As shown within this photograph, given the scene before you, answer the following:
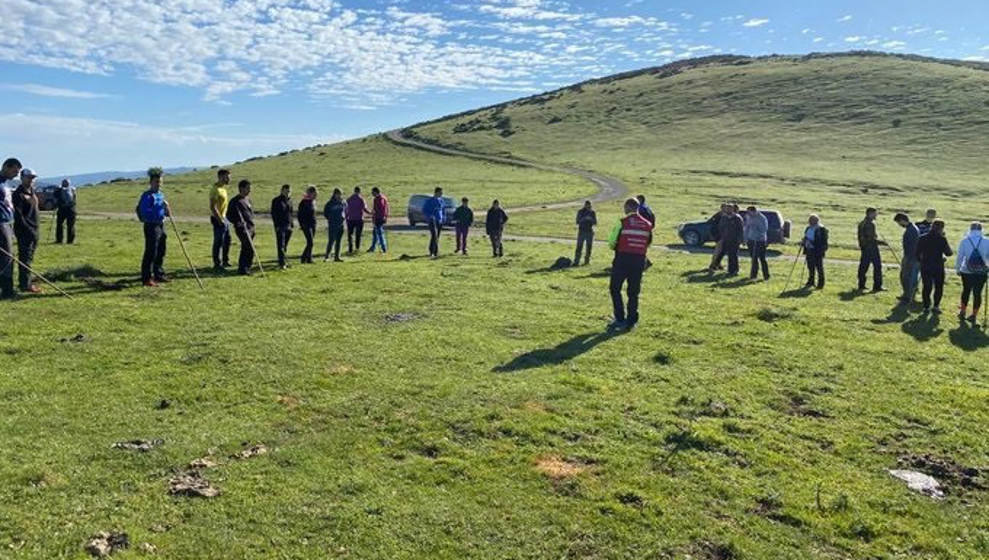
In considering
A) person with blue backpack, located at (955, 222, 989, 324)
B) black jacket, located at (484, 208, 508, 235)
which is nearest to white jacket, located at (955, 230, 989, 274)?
person with blue backpack, located at (955, 222, 989, 324)

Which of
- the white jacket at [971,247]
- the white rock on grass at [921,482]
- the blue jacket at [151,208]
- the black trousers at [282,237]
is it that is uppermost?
the blue jacket at [151,208]

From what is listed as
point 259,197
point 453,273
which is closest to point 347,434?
point 453,273

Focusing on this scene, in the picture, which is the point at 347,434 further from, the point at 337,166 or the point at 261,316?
the point at 337,166

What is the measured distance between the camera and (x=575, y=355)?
45.3 ft

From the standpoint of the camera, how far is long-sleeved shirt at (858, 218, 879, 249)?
22.8 meters

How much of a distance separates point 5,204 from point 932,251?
870 inches

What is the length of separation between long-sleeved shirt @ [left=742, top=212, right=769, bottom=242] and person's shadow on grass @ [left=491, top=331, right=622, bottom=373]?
39.5 feet

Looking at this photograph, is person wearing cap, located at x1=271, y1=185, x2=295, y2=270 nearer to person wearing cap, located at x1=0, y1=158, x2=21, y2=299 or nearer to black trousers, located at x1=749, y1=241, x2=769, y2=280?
person wearing cap, located at x1=0, y1=158, x2=21, y2=299

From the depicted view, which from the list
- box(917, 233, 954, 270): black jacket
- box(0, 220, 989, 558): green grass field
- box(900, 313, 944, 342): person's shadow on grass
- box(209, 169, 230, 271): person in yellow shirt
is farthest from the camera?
box(209, 169, 230, 271): person in yellow shirt

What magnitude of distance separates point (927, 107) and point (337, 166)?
85874mm

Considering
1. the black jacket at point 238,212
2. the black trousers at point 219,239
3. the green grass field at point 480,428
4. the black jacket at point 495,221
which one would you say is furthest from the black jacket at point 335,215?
the green grass field at point 480,428

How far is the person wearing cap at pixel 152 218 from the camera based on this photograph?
1798 cm

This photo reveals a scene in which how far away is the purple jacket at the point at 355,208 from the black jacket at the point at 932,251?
59.2 ft

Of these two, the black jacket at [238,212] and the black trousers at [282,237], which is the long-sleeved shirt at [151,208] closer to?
the black jacket at [238,212]
